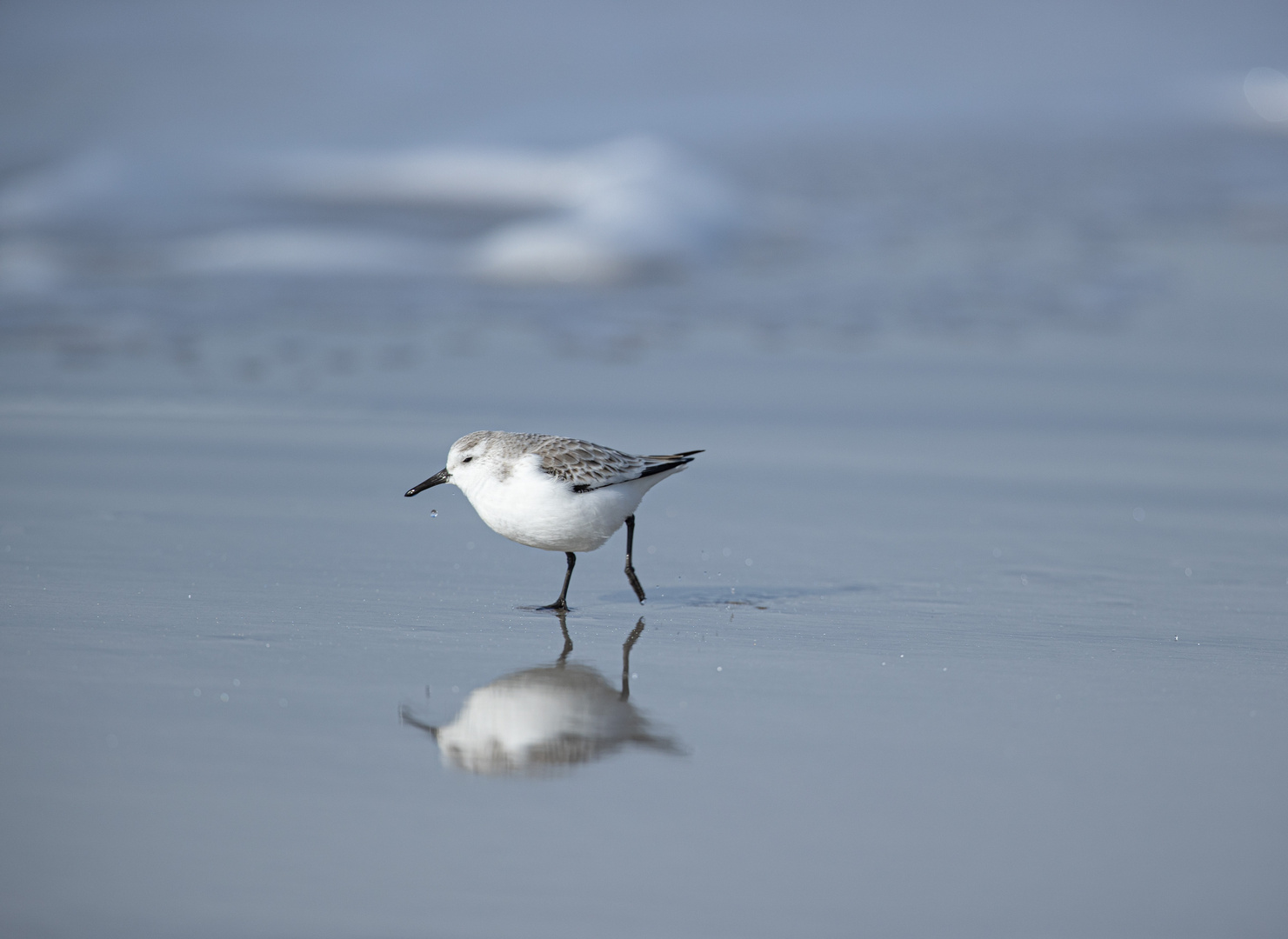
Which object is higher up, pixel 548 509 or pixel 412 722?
pixel 548 509

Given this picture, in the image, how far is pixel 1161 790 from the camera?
2996 mm

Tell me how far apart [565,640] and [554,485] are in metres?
0.53

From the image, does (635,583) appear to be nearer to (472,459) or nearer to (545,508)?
(545,508)

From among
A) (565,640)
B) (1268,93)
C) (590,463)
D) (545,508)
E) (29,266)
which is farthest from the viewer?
(1268,93)

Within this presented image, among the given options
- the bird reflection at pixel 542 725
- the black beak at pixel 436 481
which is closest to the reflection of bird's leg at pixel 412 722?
the bird reflection at pixel 542 725

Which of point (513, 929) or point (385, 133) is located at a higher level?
point (385, 133)

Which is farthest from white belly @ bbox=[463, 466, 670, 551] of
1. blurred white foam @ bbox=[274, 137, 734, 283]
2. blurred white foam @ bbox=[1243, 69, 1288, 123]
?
blurred white foam @ bbox=[1243, 69, 1288, 123]

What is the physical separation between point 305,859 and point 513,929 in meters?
0.45

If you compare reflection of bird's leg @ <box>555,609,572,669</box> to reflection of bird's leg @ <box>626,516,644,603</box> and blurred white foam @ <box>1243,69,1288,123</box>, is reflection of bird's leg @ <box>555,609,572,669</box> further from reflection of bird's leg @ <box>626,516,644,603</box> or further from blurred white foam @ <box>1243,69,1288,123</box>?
blurred white foam @ <box>1243,69,1288,123</box>

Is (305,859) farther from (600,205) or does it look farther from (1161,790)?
(600,205)

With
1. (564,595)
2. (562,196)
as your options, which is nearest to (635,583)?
(564,595)

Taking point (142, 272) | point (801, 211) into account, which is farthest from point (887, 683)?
point (801, 211)

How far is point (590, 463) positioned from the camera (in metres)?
4.45

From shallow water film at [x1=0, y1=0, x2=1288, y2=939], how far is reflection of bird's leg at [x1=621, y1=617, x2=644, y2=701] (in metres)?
0.02
